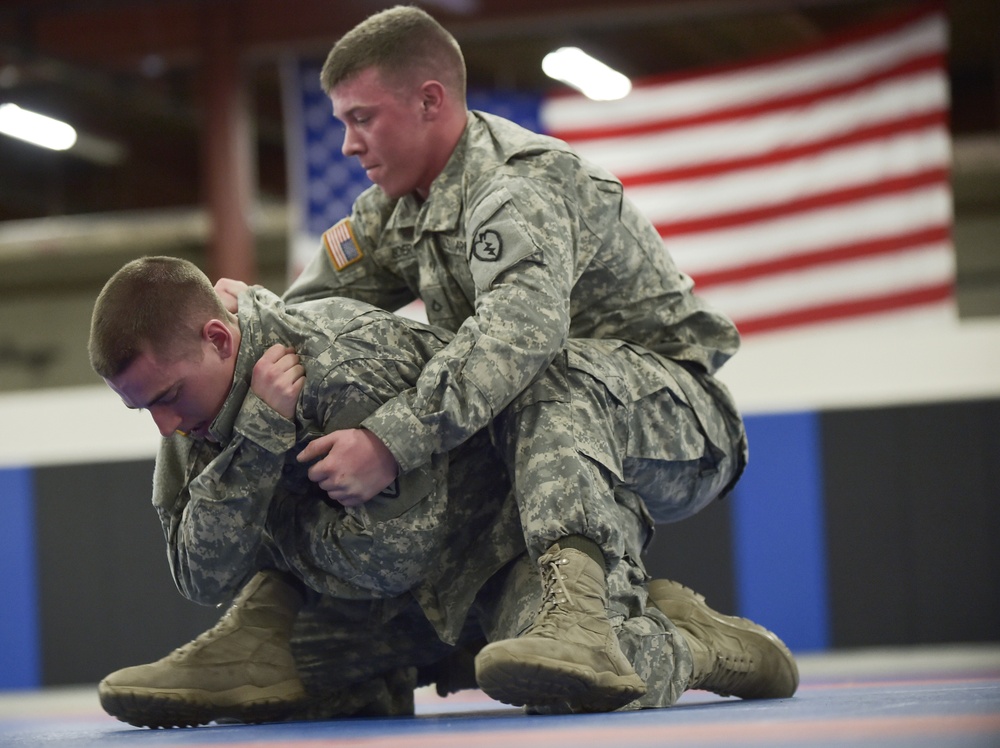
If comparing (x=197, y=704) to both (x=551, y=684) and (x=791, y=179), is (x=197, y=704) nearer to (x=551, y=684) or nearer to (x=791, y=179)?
(x=551, y=684)

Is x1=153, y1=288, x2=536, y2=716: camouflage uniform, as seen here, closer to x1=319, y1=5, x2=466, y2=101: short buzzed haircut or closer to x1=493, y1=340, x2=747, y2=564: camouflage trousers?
x1=493, y1=340, x2=747, y2=564: camouflage trousers

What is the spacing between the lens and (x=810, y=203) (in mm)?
5559

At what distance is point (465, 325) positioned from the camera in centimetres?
181

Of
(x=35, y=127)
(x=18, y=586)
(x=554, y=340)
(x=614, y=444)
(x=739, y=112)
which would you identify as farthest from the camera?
(x=35, y=127)

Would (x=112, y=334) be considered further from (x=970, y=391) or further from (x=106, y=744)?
(x=970, y=391)

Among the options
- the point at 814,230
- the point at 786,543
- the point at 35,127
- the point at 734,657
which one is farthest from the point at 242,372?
the point at 35,127

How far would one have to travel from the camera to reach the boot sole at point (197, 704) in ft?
6.10

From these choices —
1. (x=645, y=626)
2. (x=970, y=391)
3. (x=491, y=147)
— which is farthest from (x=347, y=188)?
(x=645, y=626)

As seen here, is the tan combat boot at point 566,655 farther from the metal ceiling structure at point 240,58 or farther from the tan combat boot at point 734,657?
the metal ceiling structure at point 240,58

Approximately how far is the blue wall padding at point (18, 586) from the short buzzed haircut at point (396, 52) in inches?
108

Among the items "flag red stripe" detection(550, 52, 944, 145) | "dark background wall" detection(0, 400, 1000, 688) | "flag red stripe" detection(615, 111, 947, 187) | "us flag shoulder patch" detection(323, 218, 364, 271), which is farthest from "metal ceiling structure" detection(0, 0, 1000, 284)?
"us flag shoulder patch" detection(323, 218, 364, 271)

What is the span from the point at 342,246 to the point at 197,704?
2.74 ft

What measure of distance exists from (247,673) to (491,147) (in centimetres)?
89

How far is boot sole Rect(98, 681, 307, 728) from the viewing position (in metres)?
1.86
